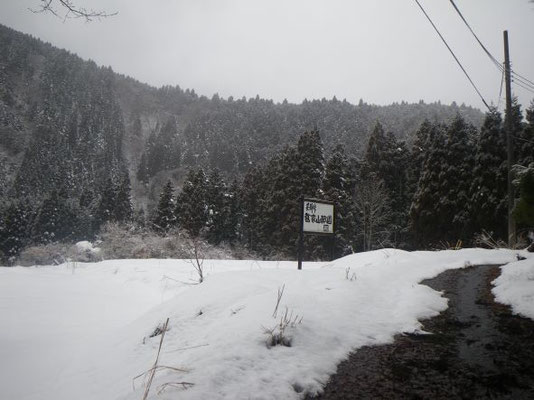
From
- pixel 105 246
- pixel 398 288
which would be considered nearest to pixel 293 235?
pixel 105 246

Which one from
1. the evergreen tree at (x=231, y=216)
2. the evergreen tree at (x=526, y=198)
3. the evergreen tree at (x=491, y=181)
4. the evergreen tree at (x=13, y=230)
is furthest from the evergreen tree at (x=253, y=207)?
the evergreen tree at (x=13, y=230)

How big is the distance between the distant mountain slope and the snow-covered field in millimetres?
66903

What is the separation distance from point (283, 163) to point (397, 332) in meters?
28.8

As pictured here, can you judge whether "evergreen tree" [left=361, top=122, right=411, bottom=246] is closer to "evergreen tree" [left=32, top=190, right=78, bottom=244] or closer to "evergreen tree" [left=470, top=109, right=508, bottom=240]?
"evergreen tree" [left=470, top=109, right=508, bottom=240]

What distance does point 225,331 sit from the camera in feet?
8.91

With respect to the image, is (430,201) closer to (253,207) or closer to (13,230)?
(253,207)

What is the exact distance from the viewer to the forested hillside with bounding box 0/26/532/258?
28.6m

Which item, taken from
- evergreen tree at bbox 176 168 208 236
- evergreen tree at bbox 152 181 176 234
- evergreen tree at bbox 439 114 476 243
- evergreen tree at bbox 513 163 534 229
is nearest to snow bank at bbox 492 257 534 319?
evergreen tree at bbox 513 163 534 229

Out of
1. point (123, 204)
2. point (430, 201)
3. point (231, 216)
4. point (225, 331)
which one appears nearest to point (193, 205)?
point (231, 216)

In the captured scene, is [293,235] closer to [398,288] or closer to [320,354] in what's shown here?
[398,288]

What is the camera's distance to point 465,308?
13.1 feet

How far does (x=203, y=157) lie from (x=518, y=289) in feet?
331

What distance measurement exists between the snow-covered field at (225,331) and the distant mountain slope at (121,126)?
66.9m

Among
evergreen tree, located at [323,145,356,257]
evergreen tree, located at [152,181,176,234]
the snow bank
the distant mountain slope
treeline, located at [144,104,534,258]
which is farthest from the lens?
the distant mountain slope
